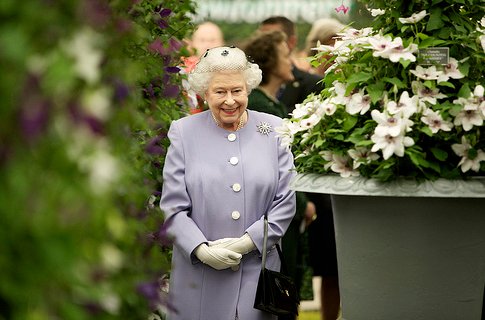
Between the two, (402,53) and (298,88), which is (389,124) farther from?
(298,88)

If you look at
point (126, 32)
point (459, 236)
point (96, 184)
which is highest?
point (126, 32)

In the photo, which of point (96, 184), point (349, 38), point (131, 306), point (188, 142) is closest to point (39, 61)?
point (96, 184)

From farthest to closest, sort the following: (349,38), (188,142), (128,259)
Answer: (188,142), (349,38), (128,259)

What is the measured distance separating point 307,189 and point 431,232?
1.75 feet

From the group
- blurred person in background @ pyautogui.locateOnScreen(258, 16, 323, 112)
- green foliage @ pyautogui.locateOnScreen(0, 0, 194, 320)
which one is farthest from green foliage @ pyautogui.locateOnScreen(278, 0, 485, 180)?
Result: blurred person in background @ pyautogui.locateOnScreen(258, 16, 323, 112)

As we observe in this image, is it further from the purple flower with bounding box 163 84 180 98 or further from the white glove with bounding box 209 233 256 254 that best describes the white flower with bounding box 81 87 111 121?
the purple flower with bounding box 163 84 180 98

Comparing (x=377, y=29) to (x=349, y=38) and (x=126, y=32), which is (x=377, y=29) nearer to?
(x=349, y=38)

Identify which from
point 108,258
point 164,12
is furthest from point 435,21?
point 108,258

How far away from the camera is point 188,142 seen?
5066 millimetres

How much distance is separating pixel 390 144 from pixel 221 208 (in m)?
1.41

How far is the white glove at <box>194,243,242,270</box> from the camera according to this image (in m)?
4.81

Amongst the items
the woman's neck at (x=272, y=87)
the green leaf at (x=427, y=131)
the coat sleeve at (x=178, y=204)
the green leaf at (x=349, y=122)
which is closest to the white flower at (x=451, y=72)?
the green leaf at (x=427, y=131)

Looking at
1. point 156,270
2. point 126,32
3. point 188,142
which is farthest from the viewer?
point 188,142

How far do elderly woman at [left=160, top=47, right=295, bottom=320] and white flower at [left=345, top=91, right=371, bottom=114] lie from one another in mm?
1072
